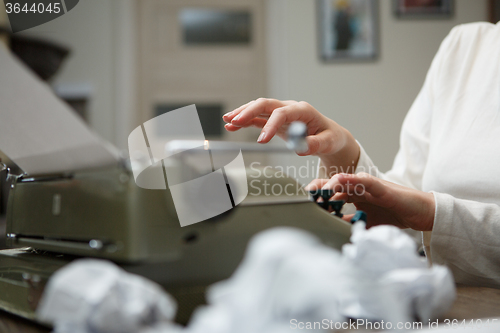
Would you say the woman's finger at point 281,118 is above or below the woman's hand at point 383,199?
above

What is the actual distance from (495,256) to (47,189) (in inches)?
20.5

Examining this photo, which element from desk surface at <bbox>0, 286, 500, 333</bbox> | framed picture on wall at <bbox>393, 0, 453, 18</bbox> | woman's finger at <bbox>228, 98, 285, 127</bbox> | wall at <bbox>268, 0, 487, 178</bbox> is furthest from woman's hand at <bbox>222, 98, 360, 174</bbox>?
framed picture on wall at <bbox>393, 0, 453, 18</bbox>

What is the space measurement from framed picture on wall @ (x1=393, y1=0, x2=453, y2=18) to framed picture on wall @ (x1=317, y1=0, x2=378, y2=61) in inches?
5.8

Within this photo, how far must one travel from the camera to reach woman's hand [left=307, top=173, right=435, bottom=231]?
453 mm

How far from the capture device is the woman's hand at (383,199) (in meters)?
0.45

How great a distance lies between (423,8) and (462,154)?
203 centimetres

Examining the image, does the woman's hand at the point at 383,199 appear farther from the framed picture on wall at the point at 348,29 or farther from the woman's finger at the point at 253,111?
the framed picture on wall at the point at 348,29

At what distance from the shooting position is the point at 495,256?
0.50 meters

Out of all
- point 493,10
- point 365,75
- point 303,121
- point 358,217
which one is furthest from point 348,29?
point 358,217

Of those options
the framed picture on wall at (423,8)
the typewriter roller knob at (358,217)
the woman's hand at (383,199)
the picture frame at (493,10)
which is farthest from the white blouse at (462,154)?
the picture frame at (493,10)

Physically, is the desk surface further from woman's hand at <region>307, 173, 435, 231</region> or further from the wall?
the wall

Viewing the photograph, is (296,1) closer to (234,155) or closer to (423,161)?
(423,161)

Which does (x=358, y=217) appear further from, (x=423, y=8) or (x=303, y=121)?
(x=423, y=8)

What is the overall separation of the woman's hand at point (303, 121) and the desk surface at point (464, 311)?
20cm
